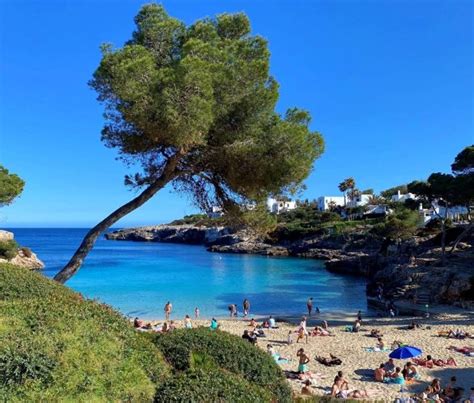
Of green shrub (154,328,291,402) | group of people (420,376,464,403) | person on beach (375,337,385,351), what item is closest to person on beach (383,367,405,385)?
group of people (420,376,464,403)

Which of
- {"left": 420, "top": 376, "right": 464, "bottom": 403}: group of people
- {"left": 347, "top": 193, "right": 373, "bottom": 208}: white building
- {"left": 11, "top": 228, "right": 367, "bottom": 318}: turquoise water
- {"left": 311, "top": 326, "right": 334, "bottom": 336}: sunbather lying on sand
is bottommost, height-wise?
{"left": 11, "top": 228, "right": 367, "bottom": 318}: turquoise water

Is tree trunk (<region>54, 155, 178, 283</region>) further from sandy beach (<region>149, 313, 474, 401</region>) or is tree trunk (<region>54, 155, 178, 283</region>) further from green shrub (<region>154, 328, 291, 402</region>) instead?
sandy beach (<region>149, 313, 474, 401</region>)

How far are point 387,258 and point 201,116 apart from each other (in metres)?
43.0

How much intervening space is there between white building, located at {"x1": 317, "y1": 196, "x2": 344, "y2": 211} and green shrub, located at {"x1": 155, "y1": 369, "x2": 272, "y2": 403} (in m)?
102

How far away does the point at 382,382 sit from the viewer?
1395cm

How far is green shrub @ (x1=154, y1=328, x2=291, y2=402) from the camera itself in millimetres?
6551

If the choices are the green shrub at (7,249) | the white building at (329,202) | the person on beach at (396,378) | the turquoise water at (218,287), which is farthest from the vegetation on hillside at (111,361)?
the white building at (329,202)

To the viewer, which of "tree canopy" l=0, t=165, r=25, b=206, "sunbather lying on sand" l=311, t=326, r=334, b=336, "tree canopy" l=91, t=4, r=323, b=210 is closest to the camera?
"tree canopy" l=91, t=4, r=323, b=210

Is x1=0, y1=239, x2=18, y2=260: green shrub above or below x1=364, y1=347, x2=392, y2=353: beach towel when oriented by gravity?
above

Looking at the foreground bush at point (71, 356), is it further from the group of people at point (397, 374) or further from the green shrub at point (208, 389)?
the group of people at point (397, 374)

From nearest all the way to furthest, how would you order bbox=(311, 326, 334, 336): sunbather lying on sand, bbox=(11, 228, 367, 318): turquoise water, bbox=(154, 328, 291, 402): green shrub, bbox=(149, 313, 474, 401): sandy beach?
bbox=(154, 328, 291, 402): green shrub
bbox=(149, 313, 474, 401): sandy beach
bbox=(311, 326, 334, 336): sunbather lying on sand
bbox=(11, 228, 367, 318): turquoise water

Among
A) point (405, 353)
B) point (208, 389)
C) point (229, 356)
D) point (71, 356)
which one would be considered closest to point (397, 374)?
point (405, 353)

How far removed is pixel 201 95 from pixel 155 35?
8.05ft

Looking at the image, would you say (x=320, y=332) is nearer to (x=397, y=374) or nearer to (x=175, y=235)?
(x=397, y=374)
